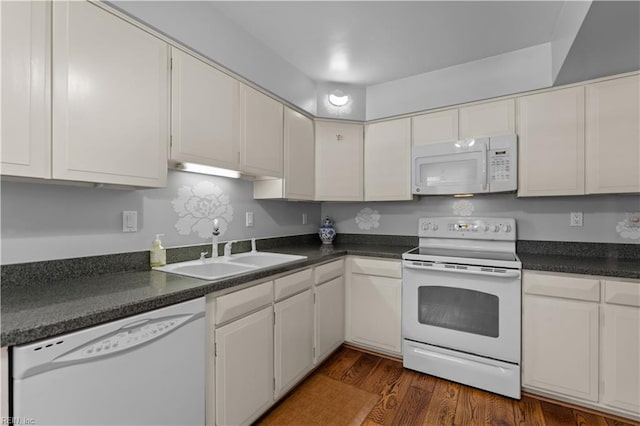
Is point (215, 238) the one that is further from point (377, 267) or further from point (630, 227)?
point (630, 227)

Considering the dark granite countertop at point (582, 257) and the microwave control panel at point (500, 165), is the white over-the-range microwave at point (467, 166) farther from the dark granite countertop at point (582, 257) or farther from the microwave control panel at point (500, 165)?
the dark granite countertop at point (582, 257)

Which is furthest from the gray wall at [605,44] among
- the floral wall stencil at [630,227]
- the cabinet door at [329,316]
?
the cabinet door at [329,316]

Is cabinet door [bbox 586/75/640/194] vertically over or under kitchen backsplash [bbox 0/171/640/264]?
over

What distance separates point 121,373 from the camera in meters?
1.06

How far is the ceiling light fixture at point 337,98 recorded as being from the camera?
9.76 feet

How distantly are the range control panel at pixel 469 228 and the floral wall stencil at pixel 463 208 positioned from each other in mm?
54

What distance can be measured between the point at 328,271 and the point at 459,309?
1011 mm

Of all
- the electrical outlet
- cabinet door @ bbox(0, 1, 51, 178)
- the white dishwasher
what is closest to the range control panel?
the electrical outlet

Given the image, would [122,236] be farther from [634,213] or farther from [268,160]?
[634,213]

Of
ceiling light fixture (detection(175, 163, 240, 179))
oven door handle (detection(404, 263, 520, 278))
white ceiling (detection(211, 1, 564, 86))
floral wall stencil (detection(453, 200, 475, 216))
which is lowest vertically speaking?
oven door handle (detection(404, 263, 520, 278))

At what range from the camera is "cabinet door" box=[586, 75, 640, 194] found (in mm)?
1933

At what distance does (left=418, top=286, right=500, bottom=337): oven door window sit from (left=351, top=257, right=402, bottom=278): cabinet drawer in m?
0.23

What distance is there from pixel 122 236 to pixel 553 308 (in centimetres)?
266

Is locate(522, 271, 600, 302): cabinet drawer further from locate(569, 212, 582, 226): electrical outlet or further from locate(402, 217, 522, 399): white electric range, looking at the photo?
locate(569, 212, 582, 226): electrical outlet
